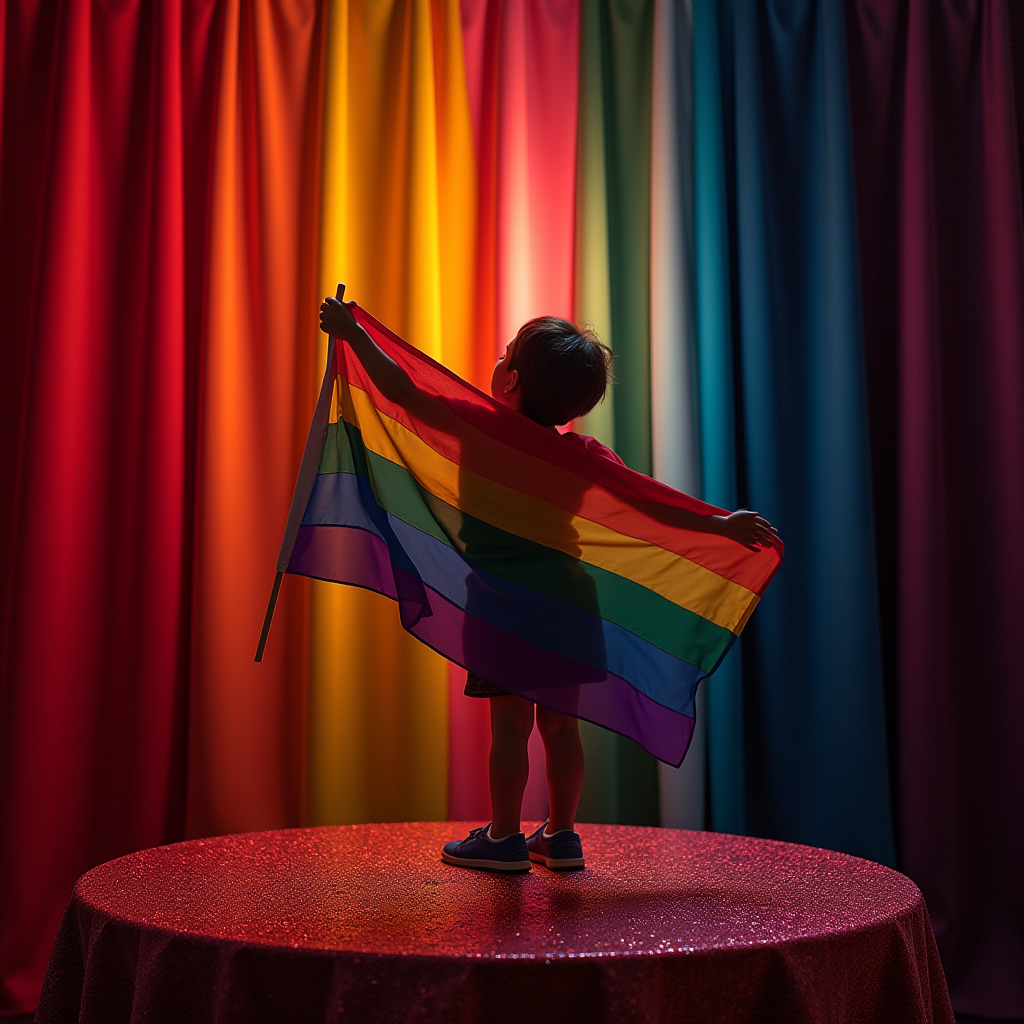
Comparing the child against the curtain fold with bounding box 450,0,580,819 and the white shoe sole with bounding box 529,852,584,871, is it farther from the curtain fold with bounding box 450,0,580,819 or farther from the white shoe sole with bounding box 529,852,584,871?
the curtain fold with bounding box 450,0,580,819

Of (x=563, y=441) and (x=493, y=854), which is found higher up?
(x=563, y=441)

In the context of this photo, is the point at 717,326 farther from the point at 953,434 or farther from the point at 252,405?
the point at 252,405

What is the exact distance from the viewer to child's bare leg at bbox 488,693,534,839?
5.04 ft

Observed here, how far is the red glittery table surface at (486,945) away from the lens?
101cm

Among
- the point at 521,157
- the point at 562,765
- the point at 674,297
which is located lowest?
the point at 562,765

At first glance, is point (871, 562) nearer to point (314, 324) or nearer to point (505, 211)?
point (505, 211)

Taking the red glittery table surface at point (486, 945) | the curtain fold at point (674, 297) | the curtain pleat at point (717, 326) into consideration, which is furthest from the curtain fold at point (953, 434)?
the red glittery table surface at point (486, 945)

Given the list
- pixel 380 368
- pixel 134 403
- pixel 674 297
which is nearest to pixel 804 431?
pixel 674 297

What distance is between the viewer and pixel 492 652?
4.80 ft

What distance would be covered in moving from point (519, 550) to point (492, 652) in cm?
17

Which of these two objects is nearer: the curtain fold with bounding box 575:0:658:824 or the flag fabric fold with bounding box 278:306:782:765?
the flag fabric fold with bounding box 278:306:782:765

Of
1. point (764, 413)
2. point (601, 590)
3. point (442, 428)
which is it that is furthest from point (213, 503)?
point (764, 413)

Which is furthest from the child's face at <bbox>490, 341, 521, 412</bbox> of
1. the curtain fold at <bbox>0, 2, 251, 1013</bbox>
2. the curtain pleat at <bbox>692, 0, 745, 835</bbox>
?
the curtain fold at <bbox>0, 2, 251, 1013</bbox>

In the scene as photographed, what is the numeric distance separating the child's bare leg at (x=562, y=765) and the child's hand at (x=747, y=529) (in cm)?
42
